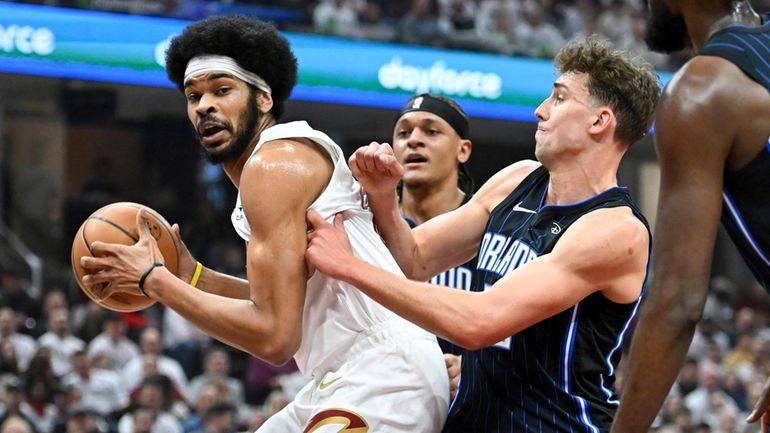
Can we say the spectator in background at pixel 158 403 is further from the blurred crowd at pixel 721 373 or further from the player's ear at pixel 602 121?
the player's ear at pixel 602 121

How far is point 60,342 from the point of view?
40.8ft

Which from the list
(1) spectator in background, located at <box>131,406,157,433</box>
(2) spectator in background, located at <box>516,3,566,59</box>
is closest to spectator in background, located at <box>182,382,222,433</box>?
(1) spectator in background, located at <box>131,406,157,433</box>

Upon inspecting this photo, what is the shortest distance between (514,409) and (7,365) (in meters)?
8.46

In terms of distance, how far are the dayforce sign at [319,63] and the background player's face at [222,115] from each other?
447 inches

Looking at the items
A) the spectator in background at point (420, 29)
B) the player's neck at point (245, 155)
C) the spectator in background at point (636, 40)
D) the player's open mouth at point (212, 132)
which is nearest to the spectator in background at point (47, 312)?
the spectator in background at point (420, 29)

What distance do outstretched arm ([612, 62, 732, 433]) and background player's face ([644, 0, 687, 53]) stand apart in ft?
1.00

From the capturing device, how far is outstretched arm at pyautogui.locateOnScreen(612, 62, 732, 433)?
289 centimetres

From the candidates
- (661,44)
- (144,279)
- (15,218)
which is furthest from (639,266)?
(15,218)

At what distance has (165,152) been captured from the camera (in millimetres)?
21266

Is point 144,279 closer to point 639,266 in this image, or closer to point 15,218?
point 639,266

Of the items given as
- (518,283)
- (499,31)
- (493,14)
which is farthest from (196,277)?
(493,14)

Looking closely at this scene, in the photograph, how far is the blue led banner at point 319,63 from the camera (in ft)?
50.3

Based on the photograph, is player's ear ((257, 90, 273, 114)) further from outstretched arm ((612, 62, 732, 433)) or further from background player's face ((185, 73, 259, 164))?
outstretched arm ((612, 62, 732, 433))

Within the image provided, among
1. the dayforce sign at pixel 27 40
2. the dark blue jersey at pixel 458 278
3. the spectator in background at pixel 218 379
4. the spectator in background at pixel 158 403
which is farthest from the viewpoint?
the dayforce sign at pixel 27 40
